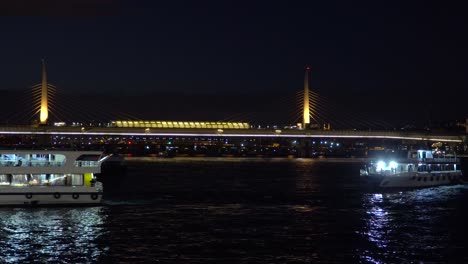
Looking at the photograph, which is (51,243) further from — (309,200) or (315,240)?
(309,200)

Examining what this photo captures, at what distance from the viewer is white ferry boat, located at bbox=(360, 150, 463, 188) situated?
62.0m

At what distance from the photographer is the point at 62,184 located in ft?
139

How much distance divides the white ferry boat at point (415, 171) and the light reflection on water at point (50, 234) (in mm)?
27773

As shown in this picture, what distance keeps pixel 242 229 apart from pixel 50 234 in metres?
8.63

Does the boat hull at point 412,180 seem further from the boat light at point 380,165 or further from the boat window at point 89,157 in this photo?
the boat window at point 89,157

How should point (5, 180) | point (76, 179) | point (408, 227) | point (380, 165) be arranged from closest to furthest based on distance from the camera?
point (408, 227)
point (5, 180)
point (76, 179)
point (380, 165)

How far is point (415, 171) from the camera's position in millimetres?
63625

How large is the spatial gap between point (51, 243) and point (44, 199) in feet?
35.4

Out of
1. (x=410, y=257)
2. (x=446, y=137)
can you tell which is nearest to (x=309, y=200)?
(x=410, y=257)

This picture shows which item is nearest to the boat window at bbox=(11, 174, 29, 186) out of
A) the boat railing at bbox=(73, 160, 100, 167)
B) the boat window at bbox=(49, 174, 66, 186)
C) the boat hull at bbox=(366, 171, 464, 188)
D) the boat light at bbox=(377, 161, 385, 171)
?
the boat window at bbox=(49, 174, 66, 186)

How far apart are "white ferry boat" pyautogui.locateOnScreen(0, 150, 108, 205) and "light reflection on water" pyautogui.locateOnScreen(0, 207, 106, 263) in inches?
35.3

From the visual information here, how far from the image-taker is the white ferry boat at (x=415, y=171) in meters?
62.0

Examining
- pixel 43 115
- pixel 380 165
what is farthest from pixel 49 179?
pixel 43 115

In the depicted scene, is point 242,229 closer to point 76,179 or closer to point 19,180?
point 76,179
